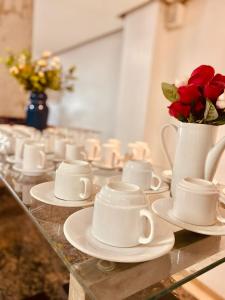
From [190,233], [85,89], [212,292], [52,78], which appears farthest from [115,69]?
[190,233]

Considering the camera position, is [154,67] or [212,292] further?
[154,67]

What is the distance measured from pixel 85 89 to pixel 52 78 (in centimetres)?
163

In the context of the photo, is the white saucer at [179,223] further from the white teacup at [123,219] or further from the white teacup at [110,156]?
the white teacup at [110,156]

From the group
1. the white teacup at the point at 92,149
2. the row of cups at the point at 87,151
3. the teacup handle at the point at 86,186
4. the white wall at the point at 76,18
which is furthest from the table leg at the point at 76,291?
the white wall at the point at 76,18

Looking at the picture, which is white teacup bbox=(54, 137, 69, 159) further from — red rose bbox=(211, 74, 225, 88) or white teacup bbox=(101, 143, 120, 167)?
red rose bbox=(211, 74, 225, 88)

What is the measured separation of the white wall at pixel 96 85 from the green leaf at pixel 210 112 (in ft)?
6.79

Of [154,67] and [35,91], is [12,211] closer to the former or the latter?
[35,91]

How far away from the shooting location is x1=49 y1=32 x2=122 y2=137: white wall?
2.77 meters

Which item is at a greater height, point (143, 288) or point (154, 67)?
point (154, 67)

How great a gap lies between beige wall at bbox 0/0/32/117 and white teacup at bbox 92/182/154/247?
6.66 ft

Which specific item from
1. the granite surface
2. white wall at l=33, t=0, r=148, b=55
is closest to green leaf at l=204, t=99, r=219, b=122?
the granite surface

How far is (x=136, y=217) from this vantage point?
46 cm

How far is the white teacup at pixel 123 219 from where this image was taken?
458mm

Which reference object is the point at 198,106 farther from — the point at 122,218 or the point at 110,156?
the point at 110,156
